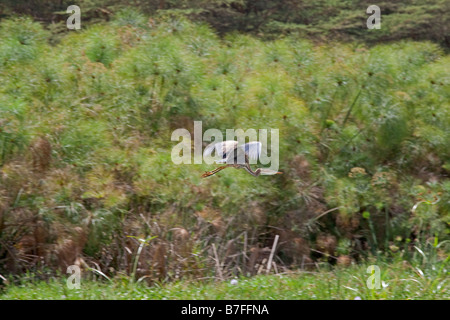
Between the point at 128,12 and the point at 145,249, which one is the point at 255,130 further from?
the point at 128,12

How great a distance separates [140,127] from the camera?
6441 millimetres

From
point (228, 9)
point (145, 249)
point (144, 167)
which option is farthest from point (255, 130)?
point (228, 9)

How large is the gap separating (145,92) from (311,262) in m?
2.71

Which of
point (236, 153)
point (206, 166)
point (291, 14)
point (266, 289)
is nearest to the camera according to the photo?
point (236, 153)

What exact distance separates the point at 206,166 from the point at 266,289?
1.58 m

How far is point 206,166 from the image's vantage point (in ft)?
19.1

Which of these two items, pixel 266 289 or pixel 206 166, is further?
pixel 206 166

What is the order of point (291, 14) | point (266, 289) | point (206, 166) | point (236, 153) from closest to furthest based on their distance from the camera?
point (236, 153) < point (266, 289) < point (206, 166) < point (291, 14)

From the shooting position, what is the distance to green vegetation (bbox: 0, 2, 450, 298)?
556cm

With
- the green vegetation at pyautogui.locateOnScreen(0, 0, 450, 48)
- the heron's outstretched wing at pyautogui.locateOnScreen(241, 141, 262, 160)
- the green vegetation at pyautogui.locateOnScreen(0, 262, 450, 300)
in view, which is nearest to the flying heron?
the heron's outstretched wing at pyautogui.locateOnScreen(241, 141, 262, 160)

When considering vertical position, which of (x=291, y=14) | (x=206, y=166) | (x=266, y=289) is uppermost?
(x=291, y=14)

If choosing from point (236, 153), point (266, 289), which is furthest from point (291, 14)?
point (236, 153)

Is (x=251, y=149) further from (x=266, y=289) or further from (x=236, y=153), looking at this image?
(x=266, y=289)

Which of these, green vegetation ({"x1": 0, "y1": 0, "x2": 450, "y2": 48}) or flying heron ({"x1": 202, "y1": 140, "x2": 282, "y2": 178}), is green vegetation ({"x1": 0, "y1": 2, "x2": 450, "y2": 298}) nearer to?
flying heron ({"x1": 202, "y1": 140, "x2": 282, "y2": 178})
